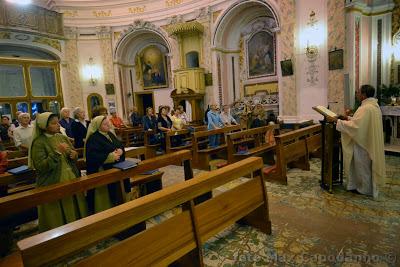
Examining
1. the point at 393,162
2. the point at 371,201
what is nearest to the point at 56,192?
the point at 371,201

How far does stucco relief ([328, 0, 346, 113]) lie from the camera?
285 inches

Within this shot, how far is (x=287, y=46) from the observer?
8.45m

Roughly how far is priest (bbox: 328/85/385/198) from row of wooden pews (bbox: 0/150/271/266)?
68.2 inches

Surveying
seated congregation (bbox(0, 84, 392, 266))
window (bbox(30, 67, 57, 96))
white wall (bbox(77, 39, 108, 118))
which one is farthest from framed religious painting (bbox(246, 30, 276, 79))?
window (bbox(30, 67, 57, 96))

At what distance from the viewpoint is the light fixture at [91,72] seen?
12.8 metres

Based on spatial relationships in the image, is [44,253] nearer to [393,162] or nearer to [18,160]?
[18,160]

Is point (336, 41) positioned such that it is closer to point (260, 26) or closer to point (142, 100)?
point (260, 26)

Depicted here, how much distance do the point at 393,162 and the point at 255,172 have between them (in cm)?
431

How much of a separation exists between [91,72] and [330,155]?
12084 millimetres

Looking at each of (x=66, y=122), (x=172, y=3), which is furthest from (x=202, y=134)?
(x=172, y=3)

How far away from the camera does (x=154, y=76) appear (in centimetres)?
1363

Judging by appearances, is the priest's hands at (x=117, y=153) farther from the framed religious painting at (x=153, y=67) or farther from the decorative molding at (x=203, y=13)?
the framed religious painting at (x=153, y=67)

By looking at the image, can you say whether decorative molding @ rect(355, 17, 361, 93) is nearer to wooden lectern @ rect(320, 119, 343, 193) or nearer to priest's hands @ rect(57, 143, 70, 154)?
wooden lectern @ rect(320, 119, 343, 193)

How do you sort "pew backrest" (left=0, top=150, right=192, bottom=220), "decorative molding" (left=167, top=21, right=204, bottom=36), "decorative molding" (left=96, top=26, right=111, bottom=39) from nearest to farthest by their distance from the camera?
1. "pew backrest" (left=0, top=150, right=192, bottom=220)
2. "decorative molding" (left=167, top=21, right=204, bottom=36)
3. "decorative molding" (left=96, top=26, right=111, bottom=39)
